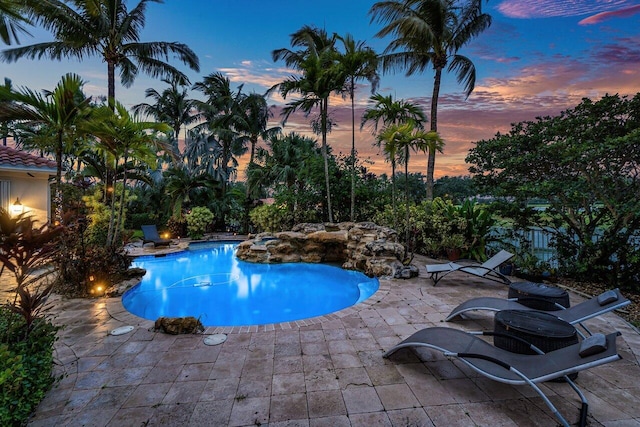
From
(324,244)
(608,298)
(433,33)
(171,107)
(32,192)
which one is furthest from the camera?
(171,107)

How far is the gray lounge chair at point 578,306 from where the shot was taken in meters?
3.46

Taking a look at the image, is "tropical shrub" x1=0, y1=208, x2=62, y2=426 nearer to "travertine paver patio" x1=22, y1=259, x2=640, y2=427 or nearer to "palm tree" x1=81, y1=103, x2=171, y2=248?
"travertine paver patio" x1=22, y1=259, x2=640, y2=427

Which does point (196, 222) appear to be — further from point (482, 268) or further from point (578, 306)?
point (578, 306)

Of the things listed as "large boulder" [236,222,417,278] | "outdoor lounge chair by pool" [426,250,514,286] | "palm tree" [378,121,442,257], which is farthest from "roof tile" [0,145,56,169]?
"outdoor lounge chair by pool" [426,250,514,286]

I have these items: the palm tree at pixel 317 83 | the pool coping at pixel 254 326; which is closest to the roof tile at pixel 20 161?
the pool coping at pixel 254 326

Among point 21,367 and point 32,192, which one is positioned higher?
point 32,192

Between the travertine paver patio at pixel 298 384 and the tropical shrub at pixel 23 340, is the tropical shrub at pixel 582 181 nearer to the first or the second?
the travertine paver patio at pixel 298 384

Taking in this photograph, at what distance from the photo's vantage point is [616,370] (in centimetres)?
322

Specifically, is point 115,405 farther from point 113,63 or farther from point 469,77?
point 469,77

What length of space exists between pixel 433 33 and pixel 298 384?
14.7 m

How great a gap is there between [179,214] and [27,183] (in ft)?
20.5

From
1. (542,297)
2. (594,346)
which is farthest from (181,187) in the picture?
(594,346)

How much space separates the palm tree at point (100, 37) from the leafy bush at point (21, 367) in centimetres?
1222

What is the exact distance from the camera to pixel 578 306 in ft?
12.8
